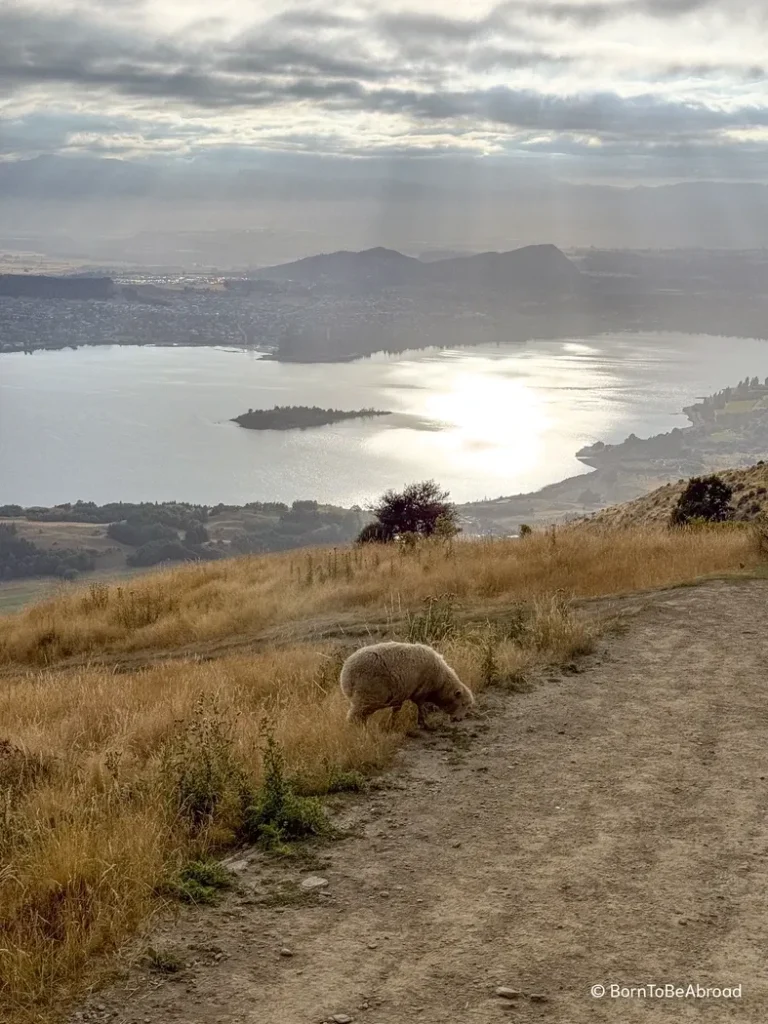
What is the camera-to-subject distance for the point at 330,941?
4488 mm

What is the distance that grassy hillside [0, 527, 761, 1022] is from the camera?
4711 millimetres

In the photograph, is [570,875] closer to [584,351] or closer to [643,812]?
[643,812]

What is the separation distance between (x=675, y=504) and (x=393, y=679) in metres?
17.7

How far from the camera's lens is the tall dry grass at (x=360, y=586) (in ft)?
44.4

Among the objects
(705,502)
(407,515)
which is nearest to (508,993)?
(705,502)

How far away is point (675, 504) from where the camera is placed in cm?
2367

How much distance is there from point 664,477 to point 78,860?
205 ft

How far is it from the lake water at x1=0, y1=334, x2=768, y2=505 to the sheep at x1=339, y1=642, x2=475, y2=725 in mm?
59051

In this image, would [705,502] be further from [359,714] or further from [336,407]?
[336,407]

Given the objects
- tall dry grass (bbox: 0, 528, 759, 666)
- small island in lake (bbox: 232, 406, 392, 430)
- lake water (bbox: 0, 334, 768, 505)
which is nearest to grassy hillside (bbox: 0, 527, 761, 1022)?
tall dry grass (bbox: 0, 528, 759, 666)

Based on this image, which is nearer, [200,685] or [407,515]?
[200,685]

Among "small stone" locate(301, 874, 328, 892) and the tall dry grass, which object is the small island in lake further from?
"small stone" locate(301, 874, 328, 892)

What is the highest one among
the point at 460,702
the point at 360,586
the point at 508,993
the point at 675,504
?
the point at 675,504

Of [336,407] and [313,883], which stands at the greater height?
[336,407]
